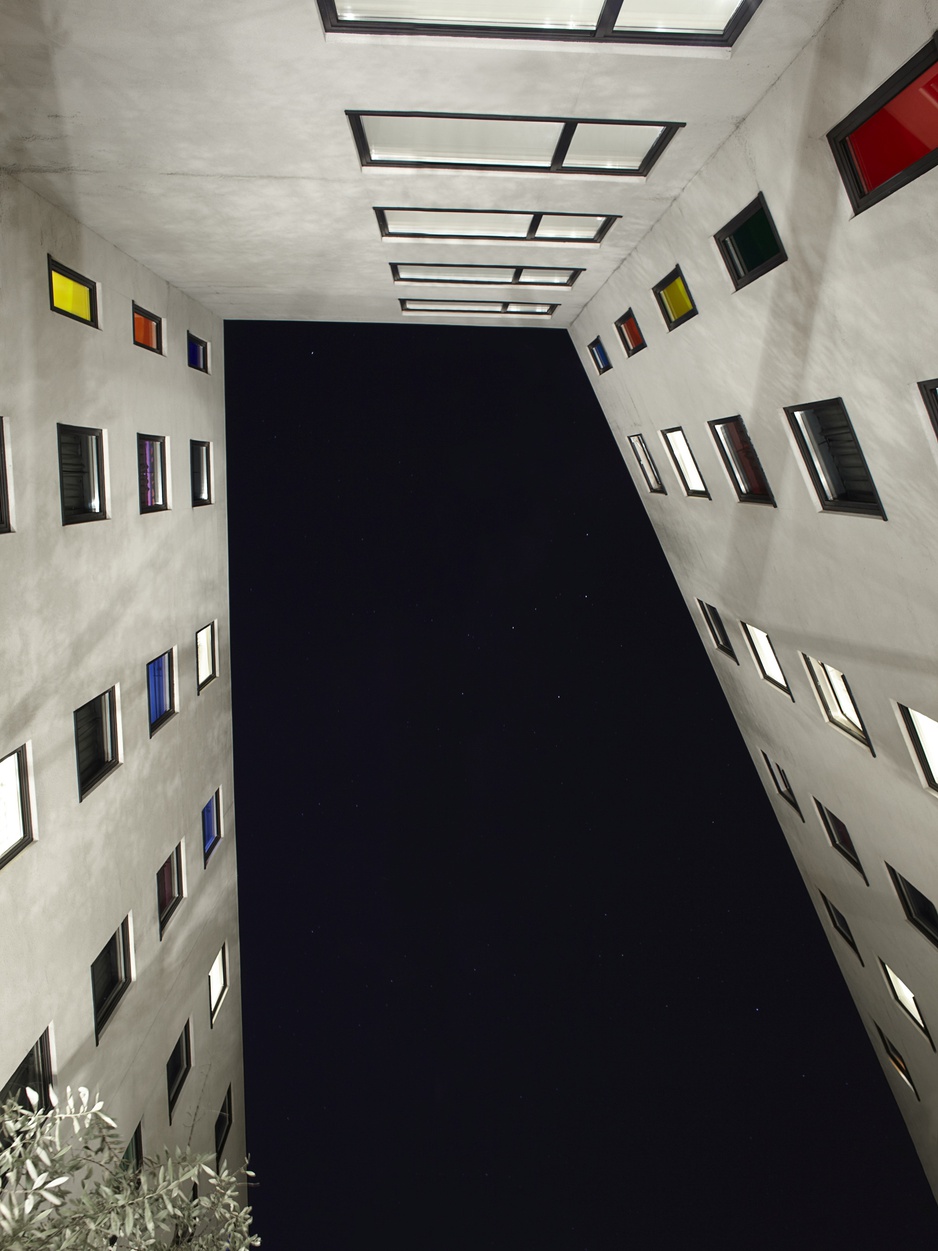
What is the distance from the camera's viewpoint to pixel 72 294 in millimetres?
10242

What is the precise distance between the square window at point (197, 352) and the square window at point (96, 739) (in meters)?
7.49

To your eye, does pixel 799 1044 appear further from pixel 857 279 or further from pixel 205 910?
pixel 857 279

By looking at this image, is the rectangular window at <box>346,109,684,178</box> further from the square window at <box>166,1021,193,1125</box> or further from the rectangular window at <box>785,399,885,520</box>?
the square window at <box>166,1021,193,1125</box>

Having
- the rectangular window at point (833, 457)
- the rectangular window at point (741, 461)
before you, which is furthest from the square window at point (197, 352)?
the rectangular window at point (833, 457)

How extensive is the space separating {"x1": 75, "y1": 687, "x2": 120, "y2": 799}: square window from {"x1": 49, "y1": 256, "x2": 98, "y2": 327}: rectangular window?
4970mm

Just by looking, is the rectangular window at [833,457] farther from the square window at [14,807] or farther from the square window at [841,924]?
the square window at [841,924]

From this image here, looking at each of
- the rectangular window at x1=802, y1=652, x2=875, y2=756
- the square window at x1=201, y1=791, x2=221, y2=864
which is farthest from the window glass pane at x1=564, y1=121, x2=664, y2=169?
the square window at x1=201, y1=791, x2=221, y2=864

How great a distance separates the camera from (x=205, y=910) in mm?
16672

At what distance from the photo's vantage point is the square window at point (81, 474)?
9922mm

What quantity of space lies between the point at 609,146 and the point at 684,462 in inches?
268

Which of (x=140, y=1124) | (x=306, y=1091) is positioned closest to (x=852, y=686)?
(x=140, y=1124)

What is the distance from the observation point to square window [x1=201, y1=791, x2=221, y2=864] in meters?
16.9

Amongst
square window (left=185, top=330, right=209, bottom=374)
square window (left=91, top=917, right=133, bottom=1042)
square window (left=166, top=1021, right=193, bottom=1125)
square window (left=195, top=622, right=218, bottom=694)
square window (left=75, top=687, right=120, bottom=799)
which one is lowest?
square window (left=166, top=1021, right=193, bottom=1125)

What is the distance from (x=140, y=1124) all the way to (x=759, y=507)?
13277 millimetres
